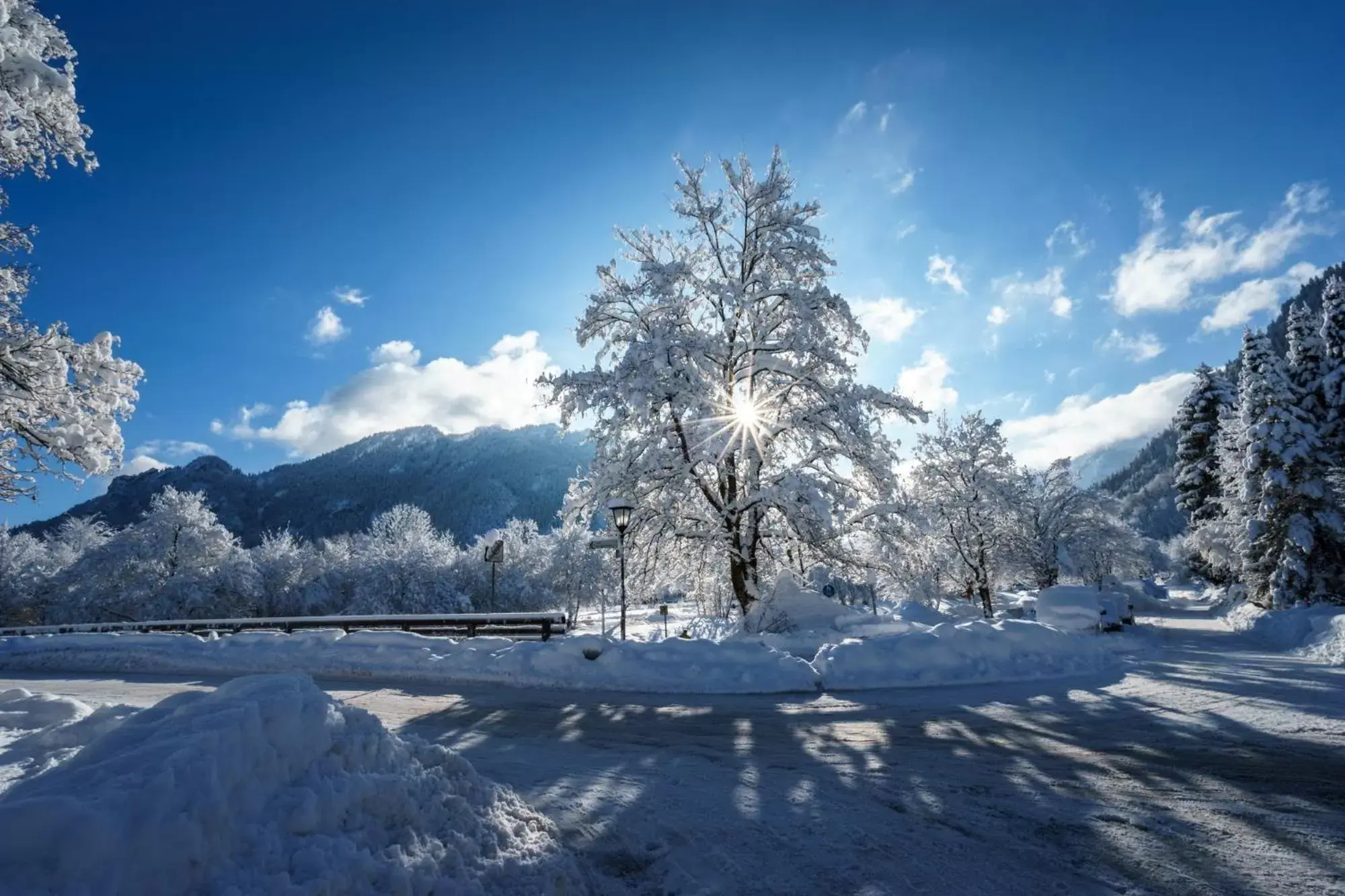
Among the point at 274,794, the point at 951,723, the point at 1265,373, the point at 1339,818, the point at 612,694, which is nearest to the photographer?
the point at 274,794

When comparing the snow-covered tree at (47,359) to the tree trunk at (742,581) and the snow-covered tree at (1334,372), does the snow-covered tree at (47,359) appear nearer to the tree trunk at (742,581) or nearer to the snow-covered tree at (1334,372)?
the tree trunk at (742,581)

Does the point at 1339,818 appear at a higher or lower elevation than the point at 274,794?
lower

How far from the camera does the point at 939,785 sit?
5.10 meters

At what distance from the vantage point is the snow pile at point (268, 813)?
2215 millimetres

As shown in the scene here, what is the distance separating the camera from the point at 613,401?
14688mm

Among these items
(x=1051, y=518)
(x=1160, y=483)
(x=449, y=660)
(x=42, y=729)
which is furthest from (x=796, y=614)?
(x=1160, y=483)

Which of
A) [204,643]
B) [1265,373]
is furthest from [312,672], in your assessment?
[1265,373]

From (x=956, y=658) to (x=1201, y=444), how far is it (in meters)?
37.1

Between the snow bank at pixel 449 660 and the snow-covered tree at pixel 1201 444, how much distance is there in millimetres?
38113

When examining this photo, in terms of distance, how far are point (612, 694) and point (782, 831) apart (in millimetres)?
6506

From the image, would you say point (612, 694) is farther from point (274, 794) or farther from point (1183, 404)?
point (1183, 404)

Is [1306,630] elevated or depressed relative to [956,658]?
depressed

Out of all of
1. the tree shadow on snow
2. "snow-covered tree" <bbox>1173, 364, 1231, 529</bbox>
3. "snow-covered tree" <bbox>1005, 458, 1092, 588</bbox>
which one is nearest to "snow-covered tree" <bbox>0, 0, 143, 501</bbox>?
the tree shadow on snow

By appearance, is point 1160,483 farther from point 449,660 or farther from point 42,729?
point 42,729
